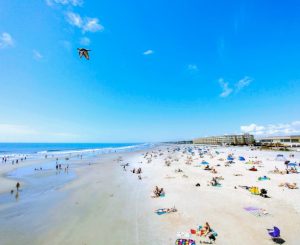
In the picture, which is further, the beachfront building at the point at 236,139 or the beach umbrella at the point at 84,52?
the beachfront building at the point at 236,139

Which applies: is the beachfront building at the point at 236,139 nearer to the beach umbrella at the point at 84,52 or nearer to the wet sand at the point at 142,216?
the wet sand at the point at 142,216

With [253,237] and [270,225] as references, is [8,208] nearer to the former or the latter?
[253,237]

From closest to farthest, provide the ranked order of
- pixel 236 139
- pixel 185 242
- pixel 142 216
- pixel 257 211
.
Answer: pixel 185 242
pixel 257 211
pixel 142 216
pixel 236 139

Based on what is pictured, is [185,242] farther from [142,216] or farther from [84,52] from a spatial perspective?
[84,52]

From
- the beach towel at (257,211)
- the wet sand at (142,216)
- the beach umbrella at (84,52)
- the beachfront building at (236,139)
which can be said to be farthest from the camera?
the beachfront building at (236,139)

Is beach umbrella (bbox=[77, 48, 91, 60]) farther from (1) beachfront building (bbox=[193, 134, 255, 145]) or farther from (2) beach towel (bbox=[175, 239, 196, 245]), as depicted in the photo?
(1) beachfront building (bbox=[193, 134, 255, 145])

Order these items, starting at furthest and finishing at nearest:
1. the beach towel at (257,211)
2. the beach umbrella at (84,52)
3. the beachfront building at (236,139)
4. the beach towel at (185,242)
Answer: the beachfront building at (236,139), the beach towel at (257,211), the beach towel at (185,242), the beach umbrella at (84,52)

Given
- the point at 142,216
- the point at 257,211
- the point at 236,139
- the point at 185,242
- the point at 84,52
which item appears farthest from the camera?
the point at 236,139

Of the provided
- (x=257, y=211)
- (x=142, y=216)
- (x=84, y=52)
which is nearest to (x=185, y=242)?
(x=142, y=216)

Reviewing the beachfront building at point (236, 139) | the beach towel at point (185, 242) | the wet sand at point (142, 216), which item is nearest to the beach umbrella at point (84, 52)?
the wet sand at point (142, 216)

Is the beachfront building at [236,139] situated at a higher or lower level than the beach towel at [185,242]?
higher

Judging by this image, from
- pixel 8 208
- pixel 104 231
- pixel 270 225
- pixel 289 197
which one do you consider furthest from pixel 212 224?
pixel 8 208
